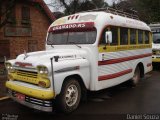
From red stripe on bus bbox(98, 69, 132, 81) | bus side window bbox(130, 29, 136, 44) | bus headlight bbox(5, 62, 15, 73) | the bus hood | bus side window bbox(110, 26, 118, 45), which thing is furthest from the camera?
bus side window bbox(130, 29, 136, 44)

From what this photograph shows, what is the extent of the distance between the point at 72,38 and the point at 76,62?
1.29 metres

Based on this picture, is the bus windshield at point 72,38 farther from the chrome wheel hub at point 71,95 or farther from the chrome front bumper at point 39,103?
the chrome front bumper at point 39,103

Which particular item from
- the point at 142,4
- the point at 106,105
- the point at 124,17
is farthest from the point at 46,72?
the point at 142,4

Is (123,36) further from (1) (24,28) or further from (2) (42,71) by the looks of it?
(1) (24,28)

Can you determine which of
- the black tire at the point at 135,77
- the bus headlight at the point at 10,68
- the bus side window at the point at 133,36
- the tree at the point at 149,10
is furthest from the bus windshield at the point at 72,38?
the tree at the point at 149,10

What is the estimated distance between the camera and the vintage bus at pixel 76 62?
19.2 ft

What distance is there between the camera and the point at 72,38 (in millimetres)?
7492

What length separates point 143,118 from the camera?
604 cm

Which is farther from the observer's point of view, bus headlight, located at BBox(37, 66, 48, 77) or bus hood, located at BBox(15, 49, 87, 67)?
bus hood, located at BBox(15, 49, 87, 67)

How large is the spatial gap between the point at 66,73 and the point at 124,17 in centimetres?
359

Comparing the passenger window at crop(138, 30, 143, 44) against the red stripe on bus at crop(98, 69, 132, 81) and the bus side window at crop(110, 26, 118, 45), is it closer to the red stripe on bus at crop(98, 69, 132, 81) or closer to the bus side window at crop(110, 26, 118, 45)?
the red stripe on bus at crop(98, 69, 132, 81)

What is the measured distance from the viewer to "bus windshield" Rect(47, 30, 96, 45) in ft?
23.4

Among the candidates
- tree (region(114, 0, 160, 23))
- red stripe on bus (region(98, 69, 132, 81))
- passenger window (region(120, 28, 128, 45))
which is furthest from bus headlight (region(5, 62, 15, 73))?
tree (region(114, 0, 160, 23))

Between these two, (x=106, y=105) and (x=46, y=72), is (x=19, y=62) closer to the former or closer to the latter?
(x=46, y=72)
